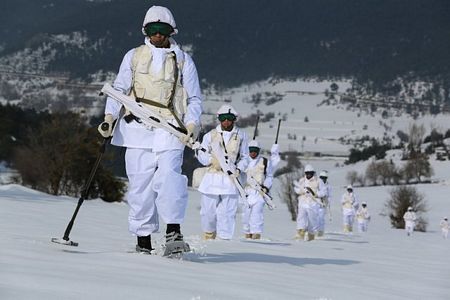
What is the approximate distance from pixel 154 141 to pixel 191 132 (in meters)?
0.33

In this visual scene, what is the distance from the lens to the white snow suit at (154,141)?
25.2 feet

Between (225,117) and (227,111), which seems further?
(227,111)

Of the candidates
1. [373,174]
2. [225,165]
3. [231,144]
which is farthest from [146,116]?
[373,174]

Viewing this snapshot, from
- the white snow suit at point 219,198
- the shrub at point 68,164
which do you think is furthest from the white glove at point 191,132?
the shrub at point 68,164

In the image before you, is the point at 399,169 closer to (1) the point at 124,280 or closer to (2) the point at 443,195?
(2) the point at 443,195

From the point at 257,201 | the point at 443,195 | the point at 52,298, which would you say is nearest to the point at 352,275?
the point at 52,298

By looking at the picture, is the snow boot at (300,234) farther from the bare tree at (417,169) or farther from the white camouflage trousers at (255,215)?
the bare tree at (417,169)

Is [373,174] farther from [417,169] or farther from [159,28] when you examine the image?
[159,28]

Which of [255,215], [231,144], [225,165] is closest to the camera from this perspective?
[225,165]

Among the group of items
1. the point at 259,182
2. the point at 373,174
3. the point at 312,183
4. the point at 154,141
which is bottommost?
the point at 154,141

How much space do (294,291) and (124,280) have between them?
1478mm

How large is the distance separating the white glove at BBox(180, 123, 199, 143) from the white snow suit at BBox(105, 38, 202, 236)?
→ 0.17 feet

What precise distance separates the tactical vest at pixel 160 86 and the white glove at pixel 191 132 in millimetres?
179

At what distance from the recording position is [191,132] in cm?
779
